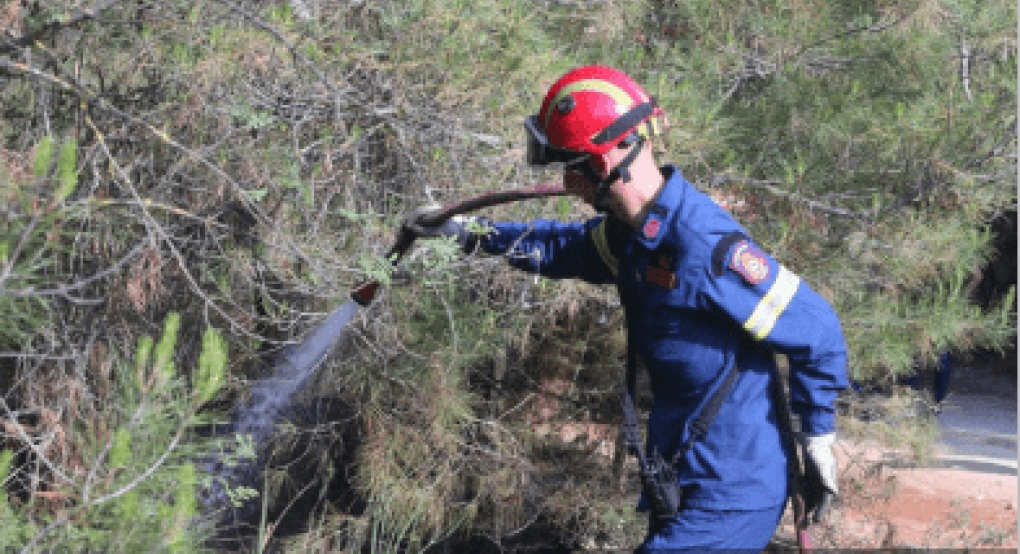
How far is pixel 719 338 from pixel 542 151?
0.61 meters

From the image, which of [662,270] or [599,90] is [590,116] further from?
[662,270]

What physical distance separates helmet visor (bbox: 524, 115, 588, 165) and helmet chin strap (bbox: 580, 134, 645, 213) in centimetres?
4

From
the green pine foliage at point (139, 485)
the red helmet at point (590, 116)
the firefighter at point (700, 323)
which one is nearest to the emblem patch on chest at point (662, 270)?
the firefighter at point (700, 323)

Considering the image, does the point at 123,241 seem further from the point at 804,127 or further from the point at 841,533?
the point at 841,533

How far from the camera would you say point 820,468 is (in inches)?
109

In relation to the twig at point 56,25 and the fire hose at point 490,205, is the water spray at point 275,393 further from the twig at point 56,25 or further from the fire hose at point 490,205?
the twig at point 56,25

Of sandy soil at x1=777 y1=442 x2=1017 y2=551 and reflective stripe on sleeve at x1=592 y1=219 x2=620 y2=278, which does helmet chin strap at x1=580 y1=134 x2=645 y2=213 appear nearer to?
reflective stripe on sleeve at x1=592 y1=219 x2=620 y2=278

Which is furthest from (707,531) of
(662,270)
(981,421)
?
(981,421)

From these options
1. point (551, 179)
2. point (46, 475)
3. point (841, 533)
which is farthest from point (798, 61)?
point (46, 475)

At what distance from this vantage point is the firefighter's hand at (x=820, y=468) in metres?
2.78

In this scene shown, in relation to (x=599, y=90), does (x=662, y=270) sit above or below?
below

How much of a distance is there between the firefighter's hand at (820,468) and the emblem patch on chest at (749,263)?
42 centimetres

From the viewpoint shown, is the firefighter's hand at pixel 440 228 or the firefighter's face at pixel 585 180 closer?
the firefighter's face at pixel 585 180

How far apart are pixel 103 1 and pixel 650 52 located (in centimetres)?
238
